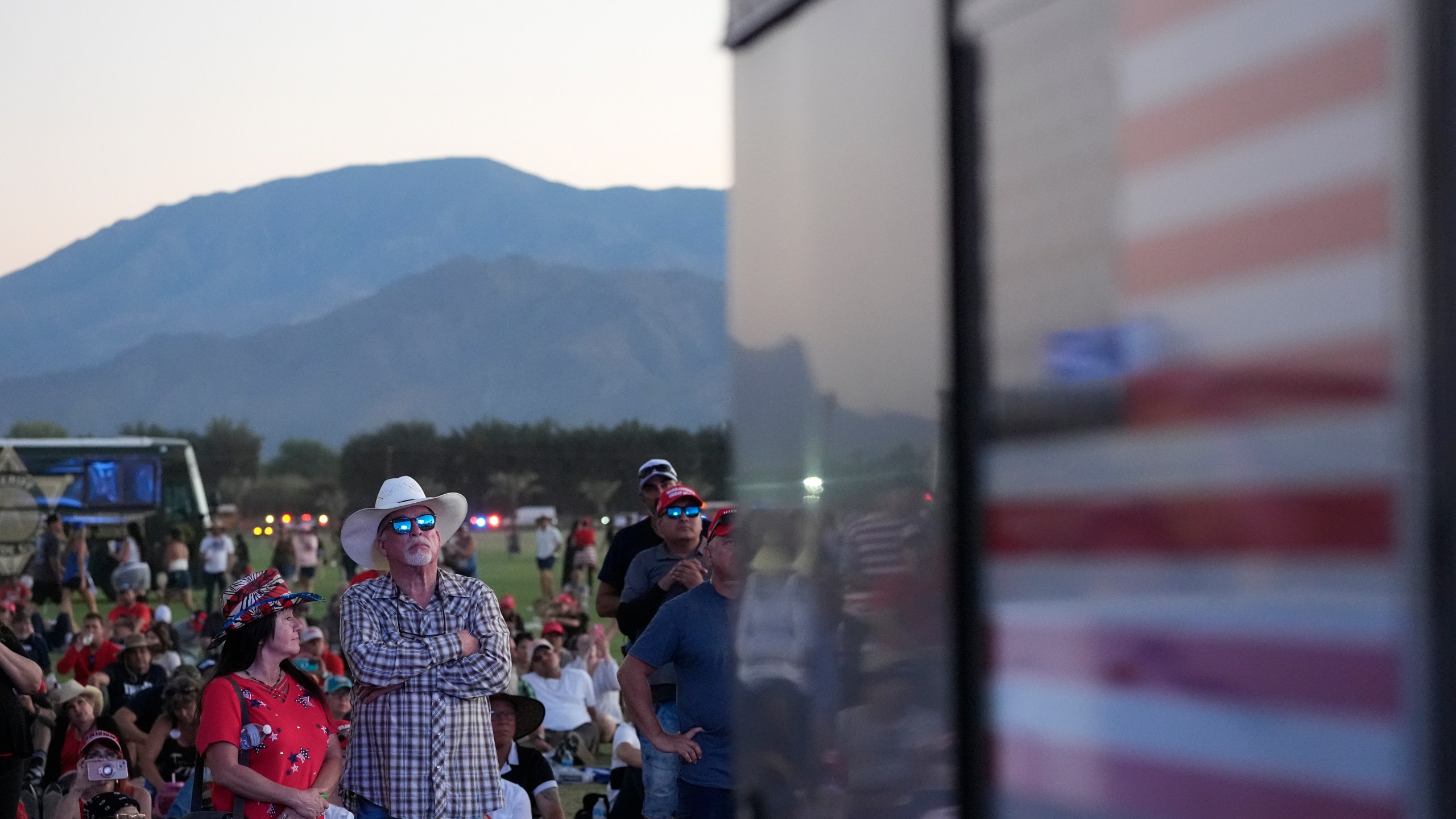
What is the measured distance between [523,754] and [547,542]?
97.9ft

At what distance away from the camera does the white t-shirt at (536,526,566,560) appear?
3675cm

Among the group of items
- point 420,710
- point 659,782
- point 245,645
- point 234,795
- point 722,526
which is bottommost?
point 659,782

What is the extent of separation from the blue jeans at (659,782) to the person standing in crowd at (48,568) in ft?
90.8

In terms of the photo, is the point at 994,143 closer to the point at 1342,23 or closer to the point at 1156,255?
the point at 1156,255

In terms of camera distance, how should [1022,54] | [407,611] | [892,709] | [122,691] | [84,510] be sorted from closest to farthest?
[1022,54] → [892,709] → [407,611] → [122,691] → [84,510]

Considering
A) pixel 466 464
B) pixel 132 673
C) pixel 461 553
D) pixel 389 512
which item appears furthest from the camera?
pixel 466 464

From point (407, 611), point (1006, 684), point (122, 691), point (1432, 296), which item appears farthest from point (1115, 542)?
point (122, 691)

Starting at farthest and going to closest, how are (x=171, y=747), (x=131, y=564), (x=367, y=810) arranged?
(x=131, y=564) → (x=171, y=747) → (x=367, y=810)

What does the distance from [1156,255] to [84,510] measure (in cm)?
3547

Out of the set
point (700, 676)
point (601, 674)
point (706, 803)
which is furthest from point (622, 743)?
point (601, 674)

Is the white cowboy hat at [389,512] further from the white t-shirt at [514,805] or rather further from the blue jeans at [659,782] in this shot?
the white t-shirt at [514,805]

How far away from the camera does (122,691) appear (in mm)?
11750

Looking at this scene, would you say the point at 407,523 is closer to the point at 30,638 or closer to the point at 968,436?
the point at 968,436

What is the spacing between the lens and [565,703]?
13250 mm
